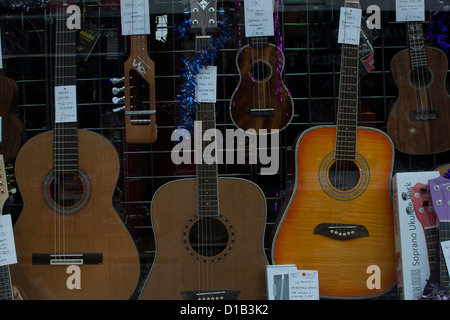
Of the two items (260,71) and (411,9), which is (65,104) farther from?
(411,9)

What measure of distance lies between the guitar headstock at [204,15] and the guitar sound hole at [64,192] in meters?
0.97

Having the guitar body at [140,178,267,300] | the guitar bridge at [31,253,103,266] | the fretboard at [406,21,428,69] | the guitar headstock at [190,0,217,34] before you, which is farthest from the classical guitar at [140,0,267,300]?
the fretboard at [406,21,428,69]

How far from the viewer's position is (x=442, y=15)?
2369 mm

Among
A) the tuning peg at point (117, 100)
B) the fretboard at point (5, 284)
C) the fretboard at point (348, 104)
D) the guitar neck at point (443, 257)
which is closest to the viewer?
the guitar neck at point (443, 257)

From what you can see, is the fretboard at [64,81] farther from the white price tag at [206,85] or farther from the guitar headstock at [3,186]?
the white price tag at [206,85]

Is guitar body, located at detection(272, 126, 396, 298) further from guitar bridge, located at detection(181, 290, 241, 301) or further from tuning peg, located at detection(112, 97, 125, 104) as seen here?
tuning peg, located at detection(112, 97, 125, 104)

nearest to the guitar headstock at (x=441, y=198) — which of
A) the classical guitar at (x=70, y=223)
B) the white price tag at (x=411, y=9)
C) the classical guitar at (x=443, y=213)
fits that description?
the classical guitar at (x=443, y=213)

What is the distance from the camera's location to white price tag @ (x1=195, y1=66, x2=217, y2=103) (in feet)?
7.54

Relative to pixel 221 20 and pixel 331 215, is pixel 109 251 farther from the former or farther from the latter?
pixel 221 20

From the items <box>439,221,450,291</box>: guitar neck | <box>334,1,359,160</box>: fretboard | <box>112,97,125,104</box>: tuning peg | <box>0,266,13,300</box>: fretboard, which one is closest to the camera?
<box>439,221,450,291</box>: guitar neck

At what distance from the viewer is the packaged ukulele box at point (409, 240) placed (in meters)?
2.10

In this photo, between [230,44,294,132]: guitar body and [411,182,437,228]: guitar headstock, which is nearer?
[411,182,437,228]: guitar headstock

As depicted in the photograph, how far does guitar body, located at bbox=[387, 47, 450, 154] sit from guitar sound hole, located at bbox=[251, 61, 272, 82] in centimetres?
65

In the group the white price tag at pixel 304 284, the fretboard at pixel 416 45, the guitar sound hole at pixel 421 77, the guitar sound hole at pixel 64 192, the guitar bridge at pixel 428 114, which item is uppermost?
the fretboard at pixel 416 45
